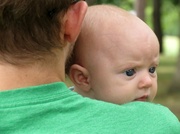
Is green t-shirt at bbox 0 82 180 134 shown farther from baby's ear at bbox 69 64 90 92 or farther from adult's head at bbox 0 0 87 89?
baby's ear at bbox 69 64 90 92

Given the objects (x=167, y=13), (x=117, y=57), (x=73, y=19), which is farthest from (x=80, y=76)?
(x=167, y=13)

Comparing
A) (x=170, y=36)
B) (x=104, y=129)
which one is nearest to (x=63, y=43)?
(x=104, y=129)

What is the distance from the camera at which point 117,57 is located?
212 cm

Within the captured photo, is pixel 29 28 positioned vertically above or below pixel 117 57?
above

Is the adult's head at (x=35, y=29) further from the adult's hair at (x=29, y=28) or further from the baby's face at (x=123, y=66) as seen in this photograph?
the baby's face at (x=123, y=66)

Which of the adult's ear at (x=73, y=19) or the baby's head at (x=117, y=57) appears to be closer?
the adult's ear at (x=73, y=19)

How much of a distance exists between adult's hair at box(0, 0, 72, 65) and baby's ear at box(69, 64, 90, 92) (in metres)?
0.49

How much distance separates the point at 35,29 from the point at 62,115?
10.0 inches

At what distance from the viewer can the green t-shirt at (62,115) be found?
164cm

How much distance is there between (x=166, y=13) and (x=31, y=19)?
39038 mm

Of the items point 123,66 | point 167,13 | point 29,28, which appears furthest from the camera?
point 167,13

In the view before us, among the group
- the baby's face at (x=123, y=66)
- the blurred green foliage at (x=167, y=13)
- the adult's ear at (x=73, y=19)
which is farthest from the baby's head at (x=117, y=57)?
the blurred green foliage at (x=167, y=13)

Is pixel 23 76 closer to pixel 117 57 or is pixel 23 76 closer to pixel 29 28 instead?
pixel 29 28

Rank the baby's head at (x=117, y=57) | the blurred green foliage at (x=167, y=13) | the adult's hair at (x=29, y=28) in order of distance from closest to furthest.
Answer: the adult's hair at (x=29, y=28), the baby's head at (x=117, y=57), the blurred green foliage at (x=167, y=13)
